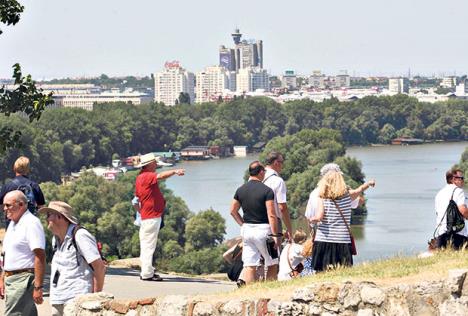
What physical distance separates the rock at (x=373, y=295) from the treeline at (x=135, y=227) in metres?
32.6

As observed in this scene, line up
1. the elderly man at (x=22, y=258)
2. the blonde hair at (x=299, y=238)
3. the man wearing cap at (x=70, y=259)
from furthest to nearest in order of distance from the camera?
1. the blonde hair at (x=299, y=238)
2. the elderly man at (x=22, y=258)
3. the man wearing cap at (x=70, y=259)

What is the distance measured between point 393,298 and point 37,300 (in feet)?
7.20

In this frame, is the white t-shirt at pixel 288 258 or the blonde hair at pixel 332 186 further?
the white t-shirt at pixel 288 258

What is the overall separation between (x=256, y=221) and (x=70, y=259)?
2209 mm

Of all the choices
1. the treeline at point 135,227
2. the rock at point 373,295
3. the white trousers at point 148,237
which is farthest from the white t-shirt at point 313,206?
the treeline at point 135,227

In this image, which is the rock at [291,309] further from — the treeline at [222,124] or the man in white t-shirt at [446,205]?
the treeline at [222,124]

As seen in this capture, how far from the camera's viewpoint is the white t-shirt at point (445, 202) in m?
9.75

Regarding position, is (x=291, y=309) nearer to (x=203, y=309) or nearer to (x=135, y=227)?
(x=203, y=309)

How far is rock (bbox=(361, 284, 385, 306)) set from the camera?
22.8 feet

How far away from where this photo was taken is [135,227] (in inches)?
1993

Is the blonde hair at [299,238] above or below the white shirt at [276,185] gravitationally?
below

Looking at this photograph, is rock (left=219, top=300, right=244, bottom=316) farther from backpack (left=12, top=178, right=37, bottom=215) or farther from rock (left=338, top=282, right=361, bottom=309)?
backpack (left=12, top=178, right=37, bottom=215)

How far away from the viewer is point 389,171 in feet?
324

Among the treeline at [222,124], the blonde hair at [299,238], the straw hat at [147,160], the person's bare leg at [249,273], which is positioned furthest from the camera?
the treeline at [222,124]
